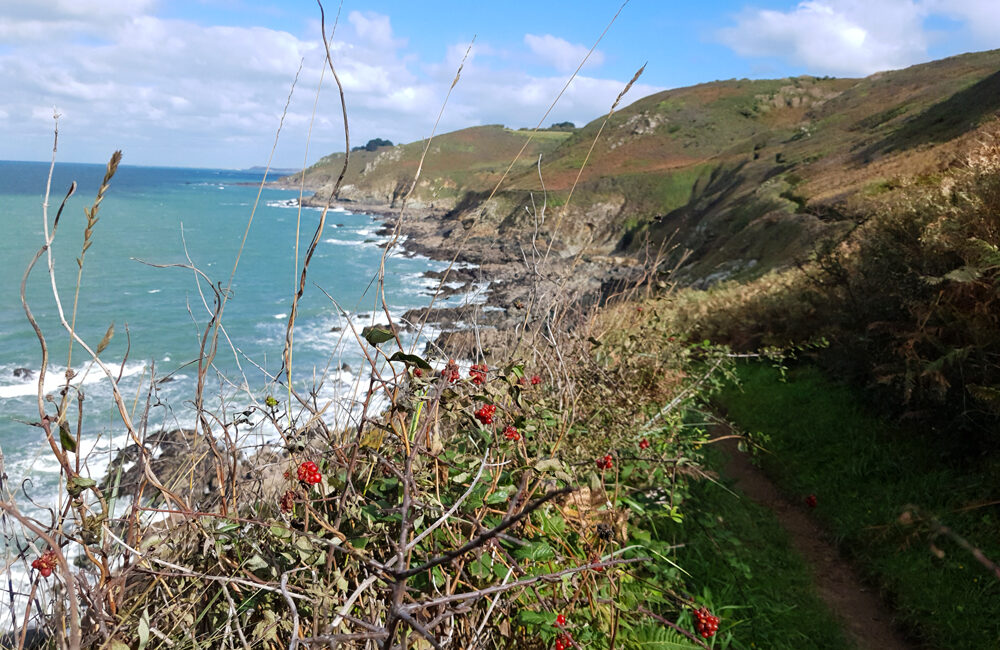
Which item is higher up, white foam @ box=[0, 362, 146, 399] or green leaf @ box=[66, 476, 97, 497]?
green leaf @ box=[66, 476, 97, 497]

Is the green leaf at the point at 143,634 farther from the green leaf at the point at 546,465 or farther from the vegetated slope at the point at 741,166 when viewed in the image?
the vegetated slope at the point at 741,166

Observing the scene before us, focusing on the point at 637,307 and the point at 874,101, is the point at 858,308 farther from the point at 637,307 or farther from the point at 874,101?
the point at 874,101

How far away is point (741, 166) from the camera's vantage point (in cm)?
4272

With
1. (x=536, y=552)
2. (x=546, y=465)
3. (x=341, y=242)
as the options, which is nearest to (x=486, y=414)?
(x=546, y=465)

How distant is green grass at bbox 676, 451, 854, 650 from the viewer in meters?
3.13

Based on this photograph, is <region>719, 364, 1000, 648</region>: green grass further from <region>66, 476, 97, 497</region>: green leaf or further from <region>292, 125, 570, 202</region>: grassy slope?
<region>292, 125, 570, 202</region>: grassy slope

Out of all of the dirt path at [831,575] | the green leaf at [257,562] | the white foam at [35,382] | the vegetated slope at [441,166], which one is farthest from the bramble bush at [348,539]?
the vegetated slope at [441,166]

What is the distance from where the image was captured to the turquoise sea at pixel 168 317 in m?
3.40

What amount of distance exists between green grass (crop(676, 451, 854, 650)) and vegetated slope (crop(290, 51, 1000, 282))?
1.89m

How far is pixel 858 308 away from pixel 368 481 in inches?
253

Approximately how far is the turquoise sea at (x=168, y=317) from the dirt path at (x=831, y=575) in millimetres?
3447

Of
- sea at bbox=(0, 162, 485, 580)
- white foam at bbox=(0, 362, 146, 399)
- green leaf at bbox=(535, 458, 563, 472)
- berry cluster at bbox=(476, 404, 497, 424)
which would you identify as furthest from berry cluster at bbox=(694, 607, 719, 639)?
white foam at bbox=(0, 362, 146, 399)

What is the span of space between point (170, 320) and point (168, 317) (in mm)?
528

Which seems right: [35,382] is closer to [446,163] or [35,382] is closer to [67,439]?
[67,439]
